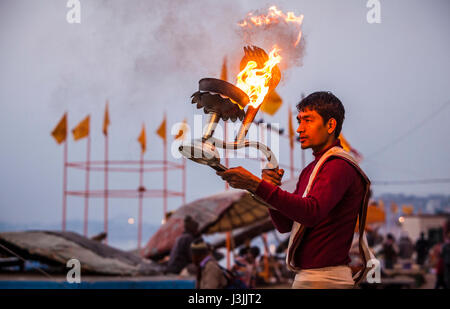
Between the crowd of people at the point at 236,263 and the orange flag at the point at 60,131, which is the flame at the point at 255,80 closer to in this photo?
the crowd of people at the point at 236,263

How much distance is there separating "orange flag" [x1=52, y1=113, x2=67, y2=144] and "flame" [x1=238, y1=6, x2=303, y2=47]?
50.7 feet

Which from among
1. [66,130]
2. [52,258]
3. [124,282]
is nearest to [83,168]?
[66,130]

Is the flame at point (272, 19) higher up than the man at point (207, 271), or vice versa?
the flame at point (272, 19)

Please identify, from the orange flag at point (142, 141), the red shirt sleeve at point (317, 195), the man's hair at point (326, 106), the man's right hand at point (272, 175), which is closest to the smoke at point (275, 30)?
the man's hair at point (326, 106)

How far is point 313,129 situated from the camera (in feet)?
8.77

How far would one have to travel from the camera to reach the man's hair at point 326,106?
266cm

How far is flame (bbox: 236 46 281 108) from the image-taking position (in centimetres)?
274

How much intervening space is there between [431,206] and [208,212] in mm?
73103

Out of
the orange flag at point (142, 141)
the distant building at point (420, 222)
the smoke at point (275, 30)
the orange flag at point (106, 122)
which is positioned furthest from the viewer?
the distant building at point (420, 222)

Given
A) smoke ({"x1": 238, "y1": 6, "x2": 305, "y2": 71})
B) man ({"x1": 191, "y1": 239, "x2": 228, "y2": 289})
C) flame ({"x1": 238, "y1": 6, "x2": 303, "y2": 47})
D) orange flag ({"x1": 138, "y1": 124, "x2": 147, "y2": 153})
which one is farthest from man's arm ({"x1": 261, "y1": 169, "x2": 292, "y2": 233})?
orange flag ({"x1": 138, "y1": 124, "x2": 147, "y2": 153})

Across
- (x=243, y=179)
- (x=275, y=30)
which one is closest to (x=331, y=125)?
(x=243, y=179)

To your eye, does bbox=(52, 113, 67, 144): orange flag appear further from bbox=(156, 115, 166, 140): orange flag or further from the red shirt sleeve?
the red shirt sleeve

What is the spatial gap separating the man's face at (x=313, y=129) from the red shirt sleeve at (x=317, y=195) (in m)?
0.18

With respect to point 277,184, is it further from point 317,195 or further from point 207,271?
point 207,271
